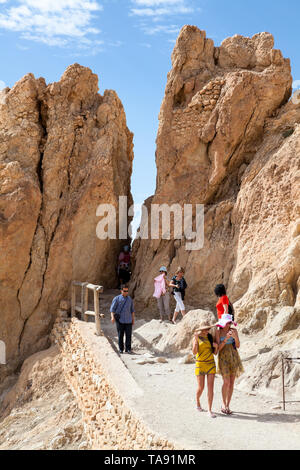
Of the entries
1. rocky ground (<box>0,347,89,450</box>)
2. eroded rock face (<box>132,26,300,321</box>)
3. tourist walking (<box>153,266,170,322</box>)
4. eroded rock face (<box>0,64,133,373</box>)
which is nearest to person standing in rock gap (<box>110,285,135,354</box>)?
rocky ground (<box>0,347,89,450</box>)

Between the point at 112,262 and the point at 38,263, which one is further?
the point at 112,262

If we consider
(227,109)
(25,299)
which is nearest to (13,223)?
(25,299)

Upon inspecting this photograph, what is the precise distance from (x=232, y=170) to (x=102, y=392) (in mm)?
7314

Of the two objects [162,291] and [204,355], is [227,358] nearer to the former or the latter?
[204,355]

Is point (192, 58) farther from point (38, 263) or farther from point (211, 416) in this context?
point (211, 416)

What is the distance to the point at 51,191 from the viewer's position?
13586mm

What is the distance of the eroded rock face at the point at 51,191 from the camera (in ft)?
42.2

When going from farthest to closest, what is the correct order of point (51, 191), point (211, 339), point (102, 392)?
point (51, 191), point (102, 392), point (211, 339)

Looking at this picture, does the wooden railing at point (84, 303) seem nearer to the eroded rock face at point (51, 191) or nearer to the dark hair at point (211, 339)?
the eroded rock face at point (51, 191)

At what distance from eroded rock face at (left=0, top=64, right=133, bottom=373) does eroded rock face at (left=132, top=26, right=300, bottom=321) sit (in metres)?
1.66

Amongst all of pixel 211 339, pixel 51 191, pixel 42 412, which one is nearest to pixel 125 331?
pixel 42 412

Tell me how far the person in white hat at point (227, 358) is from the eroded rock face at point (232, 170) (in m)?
3.43
